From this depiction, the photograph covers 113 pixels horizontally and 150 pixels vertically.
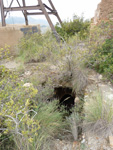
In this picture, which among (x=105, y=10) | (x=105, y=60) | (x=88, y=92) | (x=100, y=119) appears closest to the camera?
(x=100, y=119)

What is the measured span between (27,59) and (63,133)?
3030 mm

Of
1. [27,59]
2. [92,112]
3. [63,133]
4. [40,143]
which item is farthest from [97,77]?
[27,59]

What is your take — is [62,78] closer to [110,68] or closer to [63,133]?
[110,68]

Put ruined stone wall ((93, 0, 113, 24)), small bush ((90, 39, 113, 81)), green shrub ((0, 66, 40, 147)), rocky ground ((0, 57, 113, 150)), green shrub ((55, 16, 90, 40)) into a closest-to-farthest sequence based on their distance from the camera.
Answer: green shrub ((0, 66, 40, 147)) < rocky ground ((0, 57, 113, 150)) < small bush ((90, 39, 113, 81)) < ruined stone wall ((93, 0, 113, 24)) < green shrub ((55, 16, 90, 40))

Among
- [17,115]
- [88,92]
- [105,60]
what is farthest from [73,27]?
[17,115]

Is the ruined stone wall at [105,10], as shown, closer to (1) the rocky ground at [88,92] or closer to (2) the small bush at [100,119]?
(1) the rocky ground at [88,92]

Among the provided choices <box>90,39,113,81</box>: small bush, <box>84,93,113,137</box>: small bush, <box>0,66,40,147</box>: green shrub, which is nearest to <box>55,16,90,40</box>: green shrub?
<box>90,39,113,81</box>: small bush

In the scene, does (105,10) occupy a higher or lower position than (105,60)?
higher

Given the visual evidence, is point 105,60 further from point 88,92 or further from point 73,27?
point 73,27

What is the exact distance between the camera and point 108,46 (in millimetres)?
3418

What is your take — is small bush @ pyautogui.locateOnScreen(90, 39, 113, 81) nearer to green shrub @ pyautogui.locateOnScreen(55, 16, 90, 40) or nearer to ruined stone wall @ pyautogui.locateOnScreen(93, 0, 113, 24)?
ruined stone wall @ pyautogui.locateOnScreen(93, 0, 113, 24)

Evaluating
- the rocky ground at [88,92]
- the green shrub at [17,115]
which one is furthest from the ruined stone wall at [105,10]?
the green shrub at [17,115]

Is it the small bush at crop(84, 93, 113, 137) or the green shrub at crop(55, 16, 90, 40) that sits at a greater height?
the green shrub at crop(55, 16, 90, 40)

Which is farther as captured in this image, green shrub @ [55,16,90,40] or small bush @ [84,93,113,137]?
green shrub @ [55,16,90,40]
